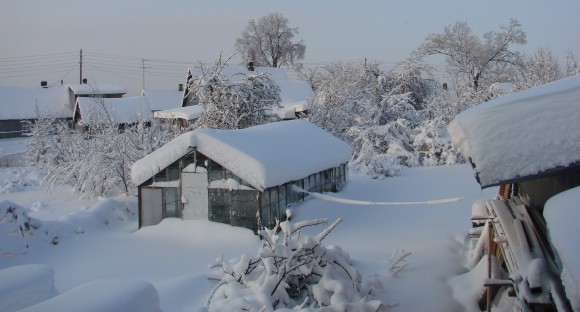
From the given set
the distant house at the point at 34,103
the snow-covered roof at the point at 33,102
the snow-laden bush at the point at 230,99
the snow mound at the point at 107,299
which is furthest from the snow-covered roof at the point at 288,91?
the snow mound at the point at 107,299

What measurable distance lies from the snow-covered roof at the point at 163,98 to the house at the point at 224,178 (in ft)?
102

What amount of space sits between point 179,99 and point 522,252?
146 ft

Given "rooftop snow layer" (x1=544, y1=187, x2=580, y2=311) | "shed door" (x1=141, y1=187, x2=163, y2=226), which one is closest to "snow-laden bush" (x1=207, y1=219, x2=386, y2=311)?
"rooftop snow layer" (x1=544, y1=187, x2=580, y2=311)

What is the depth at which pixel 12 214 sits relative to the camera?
548 inches

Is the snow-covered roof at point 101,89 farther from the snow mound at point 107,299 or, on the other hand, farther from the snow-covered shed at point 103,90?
the snow mound at point 107,299

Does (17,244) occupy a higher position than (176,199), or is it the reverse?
(176,199)

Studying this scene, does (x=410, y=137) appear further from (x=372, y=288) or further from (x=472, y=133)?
(x=472, y=133)

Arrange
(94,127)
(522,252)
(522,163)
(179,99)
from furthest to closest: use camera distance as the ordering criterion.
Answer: (179,99) < (94,127) < (522,252) < (522,163)

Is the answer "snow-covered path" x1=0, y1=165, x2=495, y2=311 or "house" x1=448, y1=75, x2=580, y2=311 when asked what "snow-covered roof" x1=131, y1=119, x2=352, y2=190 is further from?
"house" x1=448, y1=75, x2=580, y2=311

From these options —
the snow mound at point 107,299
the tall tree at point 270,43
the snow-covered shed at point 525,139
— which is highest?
the tall tree at point 270,43

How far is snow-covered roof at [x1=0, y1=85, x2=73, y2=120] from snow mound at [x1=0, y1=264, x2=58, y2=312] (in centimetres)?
4201

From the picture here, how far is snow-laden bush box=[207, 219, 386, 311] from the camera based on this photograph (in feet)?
25.2

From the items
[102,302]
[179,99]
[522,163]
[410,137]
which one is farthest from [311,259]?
[179,99]

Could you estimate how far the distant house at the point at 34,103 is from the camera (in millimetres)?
43344
